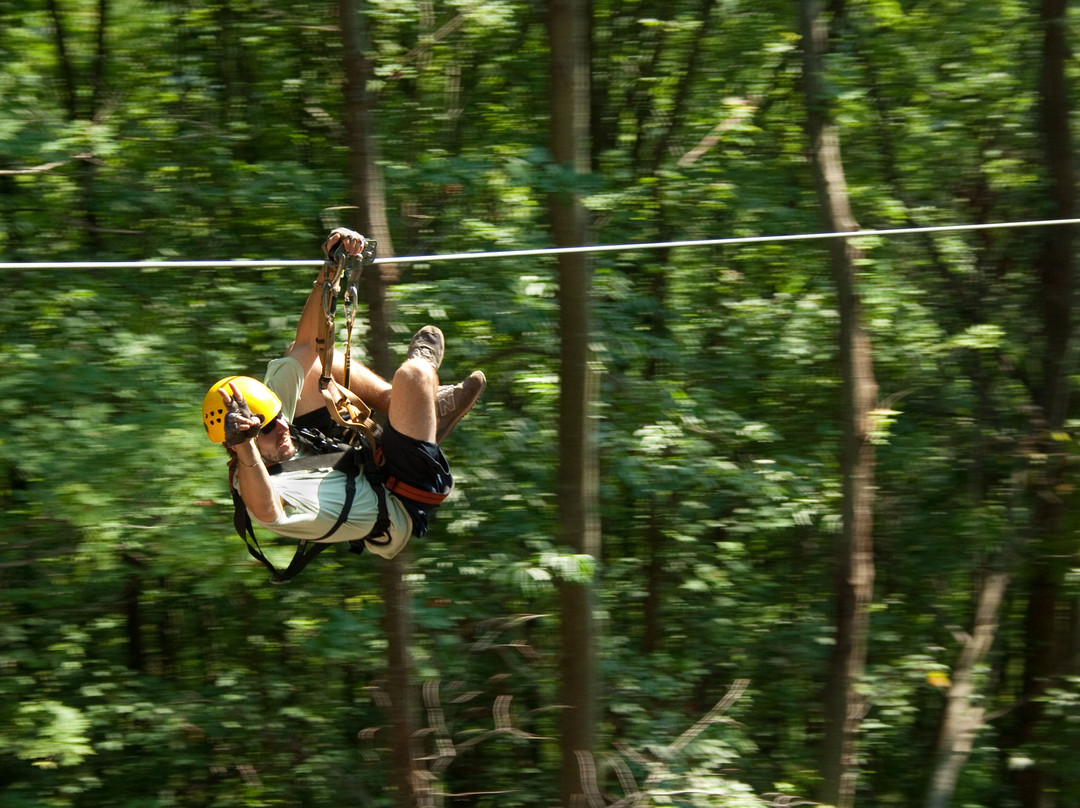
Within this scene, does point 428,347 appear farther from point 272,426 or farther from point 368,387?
point 272,426

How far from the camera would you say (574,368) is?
672 centimetres

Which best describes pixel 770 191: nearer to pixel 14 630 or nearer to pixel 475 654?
pixel 475 654

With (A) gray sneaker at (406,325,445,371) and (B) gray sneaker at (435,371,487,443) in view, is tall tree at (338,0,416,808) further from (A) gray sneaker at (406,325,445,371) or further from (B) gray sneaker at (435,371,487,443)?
(A) gray sneaker at (406,325,445,371)

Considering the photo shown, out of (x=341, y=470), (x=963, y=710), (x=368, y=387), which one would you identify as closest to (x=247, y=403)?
(x=341, y=470)

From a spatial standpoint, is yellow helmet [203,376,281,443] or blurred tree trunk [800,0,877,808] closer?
yellow helmet [203,376,281,443]

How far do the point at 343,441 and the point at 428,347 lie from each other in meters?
0.48

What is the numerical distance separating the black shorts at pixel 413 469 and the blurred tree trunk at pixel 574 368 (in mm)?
2692

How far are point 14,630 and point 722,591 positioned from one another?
5296 millimetres

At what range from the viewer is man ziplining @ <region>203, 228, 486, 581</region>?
381 cm

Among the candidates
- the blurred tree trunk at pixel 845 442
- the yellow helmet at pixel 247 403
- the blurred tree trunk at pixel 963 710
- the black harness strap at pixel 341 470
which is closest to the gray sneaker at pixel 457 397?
the black harness strap at pixel 341 470

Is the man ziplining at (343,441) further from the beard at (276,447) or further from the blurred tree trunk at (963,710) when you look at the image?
the blurred tree trunk at (963,710)

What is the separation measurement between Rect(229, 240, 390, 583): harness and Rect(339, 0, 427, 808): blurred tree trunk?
5.50 ft

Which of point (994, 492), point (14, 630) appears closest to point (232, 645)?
point (14, 630)

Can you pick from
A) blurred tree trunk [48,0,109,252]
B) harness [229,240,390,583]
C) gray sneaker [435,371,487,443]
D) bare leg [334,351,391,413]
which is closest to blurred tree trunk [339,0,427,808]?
bare leg [334,351,391,413]
